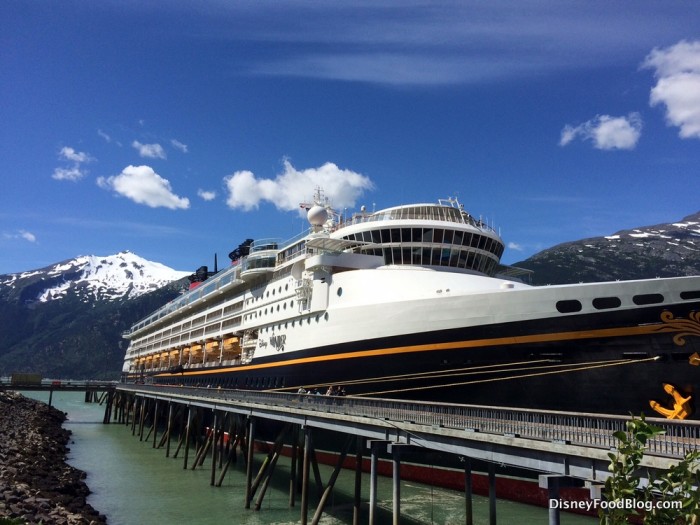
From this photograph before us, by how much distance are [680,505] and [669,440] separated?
4.09 metres

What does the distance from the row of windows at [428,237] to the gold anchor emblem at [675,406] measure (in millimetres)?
13777

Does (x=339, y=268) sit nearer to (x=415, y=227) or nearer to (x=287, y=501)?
(x=415, y=227)

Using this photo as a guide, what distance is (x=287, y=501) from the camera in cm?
2489

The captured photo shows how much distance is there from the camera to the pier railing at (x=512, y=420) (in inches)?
398

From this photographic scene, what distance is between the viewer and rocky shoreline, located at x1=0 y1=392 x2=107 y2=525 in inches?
781

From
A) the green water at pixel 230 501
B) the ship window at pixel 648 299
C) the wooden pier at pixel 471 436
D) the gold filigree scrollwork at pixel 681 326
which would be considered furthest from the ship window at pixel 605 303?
the green water at pixel 230 501

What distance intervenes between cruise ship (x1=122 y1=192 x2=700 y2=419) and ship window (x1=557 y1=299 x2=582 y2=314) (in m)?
0.03

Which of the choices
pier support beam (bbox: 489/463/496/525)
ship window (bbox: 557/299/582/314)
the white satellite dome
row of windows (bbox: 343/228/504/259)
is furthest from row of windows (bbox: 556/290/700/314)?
the white satellite dome

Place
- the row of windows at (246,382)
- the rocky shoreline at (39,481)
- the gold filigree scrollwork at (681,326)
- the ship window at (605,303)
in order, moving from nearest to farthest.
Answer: the gold filigree scrollwork at (681,326) < the ship window at (605,303) < the rocky shoreline at (39,481) < the row of windows at (246,382)

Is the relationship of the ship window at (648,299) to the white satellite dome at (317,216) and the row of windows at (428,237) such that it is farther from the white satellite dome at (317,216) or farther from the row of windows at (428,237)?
the white satellite dome at (317,216)

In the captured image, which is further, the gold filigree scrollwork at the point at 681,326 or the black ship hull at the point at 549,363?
the black ship hull at the point at 549,363

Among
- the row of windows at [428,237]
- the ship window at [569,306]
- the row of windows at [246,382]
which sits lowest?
the row of windows at [246,382]

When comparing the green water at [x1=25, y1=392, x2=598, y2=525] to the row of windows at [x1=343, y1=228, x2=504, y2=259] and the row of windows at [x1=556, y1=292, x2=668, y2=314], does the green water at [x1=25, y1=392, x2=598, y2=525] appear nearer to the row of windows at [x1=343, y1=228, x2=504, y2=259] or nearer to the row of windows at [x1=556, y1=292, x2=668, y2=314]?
the row of windows at [x1=556, y1=292, x2=668, y2=314]

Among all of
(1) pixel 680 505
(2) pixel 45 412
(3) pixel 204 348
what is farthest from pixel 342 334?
(2) pixel 45 412
